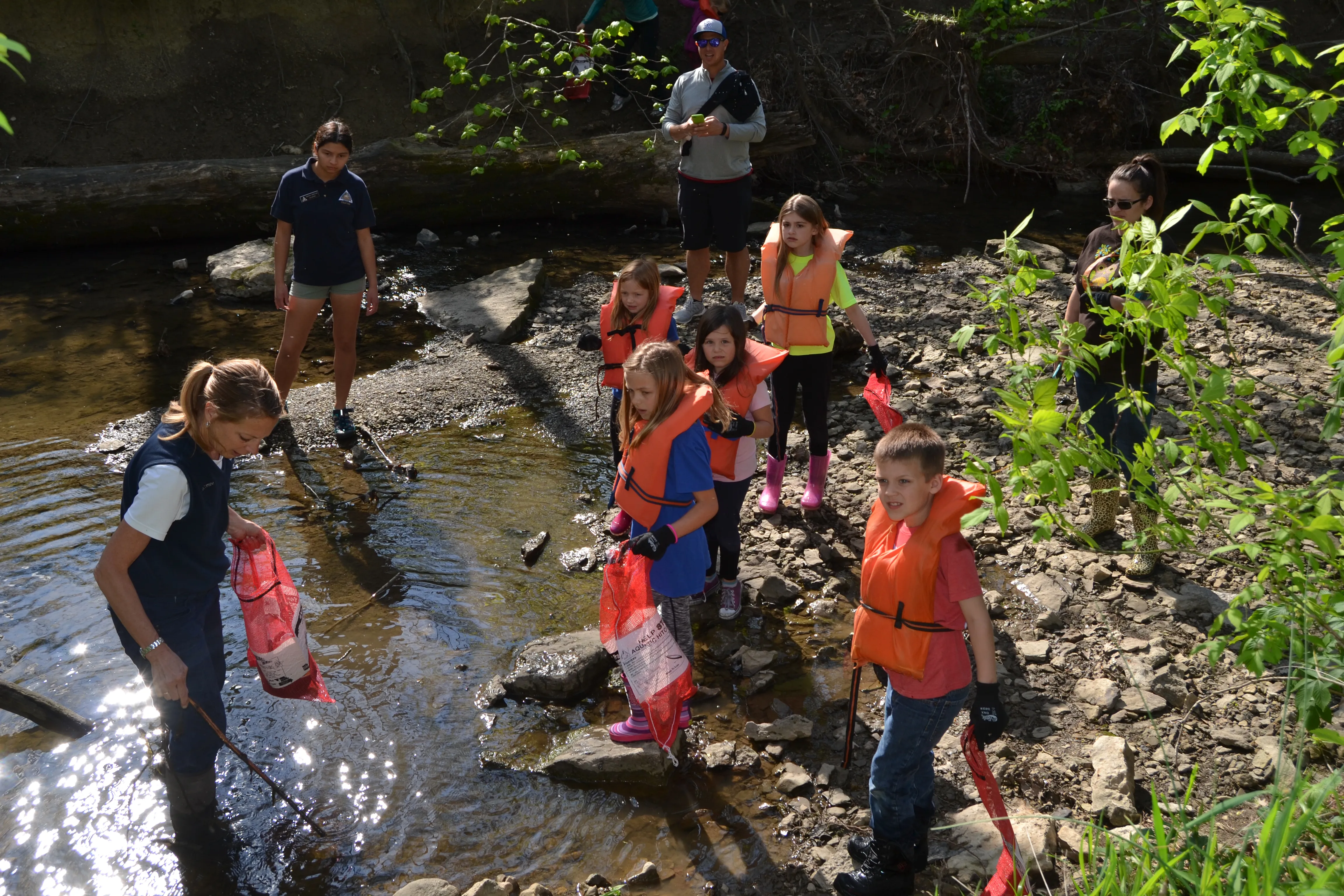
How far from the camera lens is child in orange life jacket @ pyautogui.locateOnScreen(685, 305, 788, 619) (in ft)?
15.4

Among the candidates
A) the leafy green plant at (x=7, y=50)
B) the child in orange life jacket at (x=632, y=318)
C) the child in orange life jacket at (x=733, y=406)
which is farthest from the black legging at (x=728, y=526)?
the leafy green plant at (x=7, y=50)

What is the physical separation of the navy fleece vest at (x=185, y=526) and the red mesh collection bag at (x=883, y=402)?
2.75 m

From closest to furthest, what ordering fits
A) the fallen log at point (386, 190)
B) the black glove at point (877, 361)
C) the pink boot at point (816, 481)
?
the black glove at point (877, 361)
the pink boot at point (816, 481)
the fallen log at point (386, 190)

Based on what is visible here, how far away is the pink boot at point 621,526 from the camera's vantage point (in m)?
4.59

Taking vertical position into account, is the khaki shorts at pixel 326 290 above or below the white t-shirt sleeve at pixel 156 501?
below

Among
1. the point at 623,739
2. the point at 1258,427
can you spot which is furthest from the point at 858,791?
the point at 1258,427

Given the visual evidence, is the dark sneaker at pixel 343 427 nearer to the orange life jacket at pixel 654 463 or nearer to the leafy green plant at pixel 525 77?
the leafy green plant at pixel 525 77

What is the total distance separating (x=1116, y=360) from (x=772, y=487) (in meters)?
1.99

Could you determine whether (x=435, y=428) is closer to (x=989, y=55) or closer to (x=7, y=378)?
(x=7, y=378)

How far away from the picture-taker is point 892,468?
3174 millimetres

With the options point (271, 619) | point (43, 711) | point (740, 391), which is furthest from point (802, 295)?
A: point (43, 711)

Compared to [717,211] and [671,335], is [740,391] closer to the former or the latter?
[671,335]

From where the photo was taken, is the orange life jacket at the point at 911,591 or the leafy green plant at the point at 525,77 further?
the leafy green plant at the point at 525,77

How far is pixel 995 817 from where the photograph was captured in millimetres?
3201
